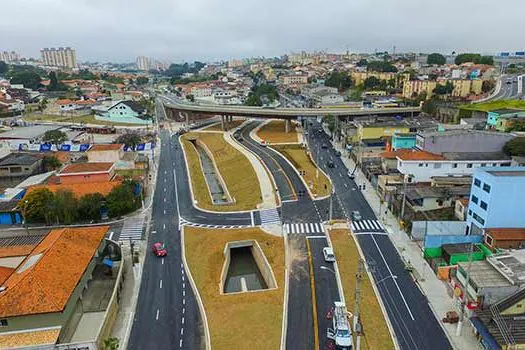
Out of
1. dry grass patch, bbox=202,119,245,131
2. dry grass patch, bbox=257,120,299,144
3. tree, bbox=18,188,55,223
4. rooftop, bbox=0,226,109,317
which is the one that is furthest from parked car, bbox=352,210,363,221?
dry grass patch, bbox=202,119,245,131

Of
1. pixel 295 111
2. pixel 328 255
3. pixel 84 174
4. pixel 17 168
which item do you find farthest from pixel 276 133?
pixel 328 255

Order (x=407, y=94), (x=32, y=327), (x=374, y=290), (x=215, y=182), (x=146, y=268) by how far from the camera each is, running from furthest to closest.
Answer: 1. (x=407, y=94)
2. (x=215, y=182)
3. (x=146, y=268)
4. (x=374, y=290)
5. (x=32, y=327)

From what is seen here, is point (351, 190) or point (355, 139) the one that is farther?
point (355, 139)

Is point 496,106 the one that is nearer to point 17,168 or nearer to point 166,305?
point 166,305

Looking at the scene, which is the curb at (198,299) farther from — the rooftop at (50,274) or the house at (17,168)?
the house at (17,168)

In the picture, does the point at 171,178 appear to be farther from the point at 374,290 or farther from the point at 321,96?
the point at 321,96

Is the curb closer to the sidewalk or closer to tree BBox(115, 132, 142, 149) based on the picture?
the sidewalk

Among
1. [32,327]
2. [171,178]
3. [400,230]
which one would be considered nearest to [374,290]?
[400,230]
